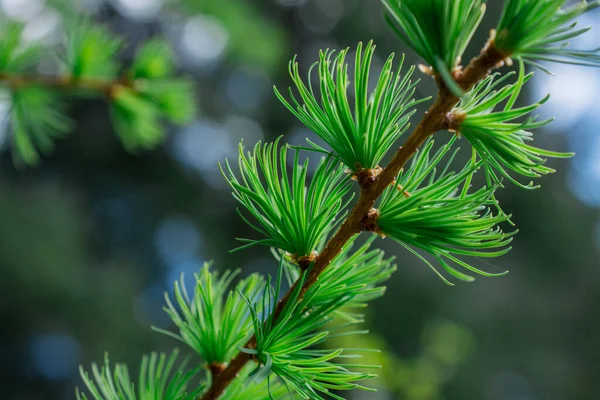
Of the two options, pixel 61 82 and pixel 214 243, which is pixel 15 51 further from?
pixel 214 243

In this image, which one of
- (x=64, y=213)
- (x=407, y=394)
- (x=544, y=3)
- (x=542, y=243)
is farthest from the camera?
(x=542, y=243)

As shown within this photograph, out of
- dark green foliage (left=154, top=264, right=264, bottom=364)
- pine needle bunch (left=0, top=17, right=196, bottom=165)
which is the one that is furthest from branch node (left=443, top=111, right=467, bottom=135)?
pine needle bunch (left=0, top=17, right=196, bottom=165)

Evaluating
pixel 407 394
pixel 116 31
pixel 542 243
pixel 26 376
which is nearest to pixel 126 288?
pixel 26 376

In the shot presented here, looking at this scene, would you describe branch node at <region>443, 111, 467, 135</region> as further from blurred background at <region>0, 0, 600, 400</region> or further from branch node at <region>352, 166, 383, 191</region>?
blurred background at <region>0, 0, 600, 400</region>

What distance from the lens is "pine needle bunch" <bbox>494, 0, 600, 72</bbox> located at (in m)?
0.17

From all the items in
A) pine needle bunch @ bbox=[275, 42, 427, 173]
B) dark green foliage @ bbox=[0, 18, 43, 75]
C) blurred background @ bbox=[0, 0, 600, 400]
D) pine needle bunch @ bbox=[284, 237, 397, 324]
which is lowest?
blurred background @ bbox=[0, 0, 600, 400]

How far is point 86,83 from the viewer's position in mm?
531

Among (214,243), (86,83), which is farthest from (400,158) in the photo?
(214,243)

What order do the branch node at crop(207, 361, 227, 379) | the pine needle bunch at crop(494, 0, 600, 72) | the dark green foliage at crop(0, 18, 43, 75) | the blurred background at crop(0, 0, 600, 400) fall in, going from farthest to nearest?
the blurred background at crop(0, 0, 600, 400) → the dark green foliage at crop(0, 18, 43, 75) → the branch node at crop(207, 361, 227, 379) → the pine needle bunch at crop(494, 0, 600, 72)

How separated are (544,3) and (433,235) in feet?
0.29

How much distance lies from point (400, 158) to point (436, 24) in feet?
0.15

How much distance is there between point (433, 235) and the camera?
8.5 inches

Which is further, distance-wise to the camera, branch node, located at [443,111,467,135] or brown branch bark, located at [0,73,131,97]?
brown branch bark, located at [0,73,131,97]

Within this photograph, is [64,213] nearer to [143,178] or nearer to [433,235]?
[143,178]
